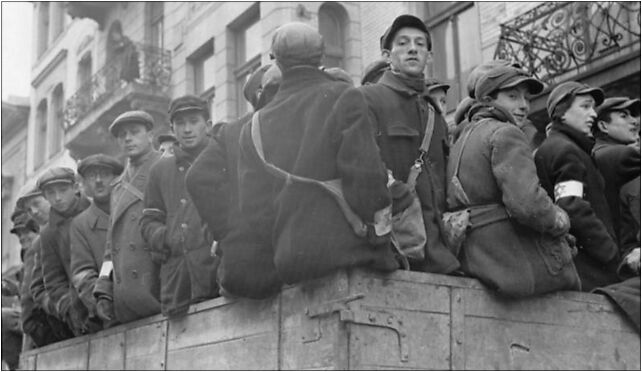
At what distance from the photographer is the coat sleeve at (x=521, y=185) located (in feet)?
20.1

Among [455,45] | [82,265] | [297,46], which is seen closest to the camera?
[297,46]

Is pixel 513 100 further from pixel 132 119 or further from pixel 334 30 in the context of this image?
pixel 334 30

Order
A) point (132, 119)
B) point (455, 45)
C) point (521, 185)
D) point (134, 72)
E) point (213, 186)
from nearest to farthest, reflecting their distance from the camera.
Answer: point (521, 185) < point (213, 186) < point (132, 119) < point (455, 45) < point (134, 72)

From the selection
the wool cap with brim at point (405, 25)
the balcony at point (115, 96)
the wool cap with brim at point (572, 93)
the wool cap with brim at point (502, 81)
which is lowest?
the wool cap with brim at point (502, 81)

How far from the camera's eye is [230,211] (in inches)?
253

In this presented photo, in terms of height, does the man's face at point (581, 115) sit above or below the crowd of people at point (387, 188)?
above

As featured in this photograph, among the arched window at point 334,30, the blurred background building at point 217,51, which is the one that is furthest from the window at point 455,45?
the arched window at point 334,30

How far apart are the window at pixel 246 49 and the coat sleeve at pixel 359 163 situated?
16174mm

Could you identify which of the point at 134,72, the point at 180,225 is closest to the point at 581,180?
the point at 180,225

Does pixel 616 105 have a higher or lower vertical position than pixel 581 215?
higher

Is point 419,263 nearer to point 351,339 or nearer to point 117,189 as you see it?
point 351,339

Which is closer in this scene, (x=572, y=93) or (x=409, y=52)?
(x=409, y=52)

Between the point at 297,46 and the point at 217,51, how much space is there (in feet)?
56.7

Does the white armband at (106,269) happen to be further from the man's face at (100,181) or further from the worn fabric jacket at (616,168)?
the worn fabric jacket at (616,168)
